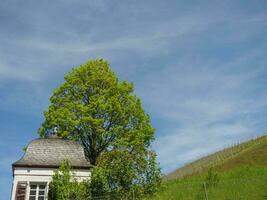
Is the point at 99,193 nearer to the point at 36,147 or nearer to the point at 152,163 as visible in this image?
the point at 152,163

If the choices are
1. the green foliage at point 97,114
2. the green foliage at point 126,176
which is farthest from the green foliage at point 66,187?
the green foliage at point 97,114

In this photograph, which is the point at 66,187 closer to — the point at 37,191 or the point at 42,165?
the point at 37,191

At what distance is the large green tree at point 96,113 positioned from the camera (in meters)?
37.0

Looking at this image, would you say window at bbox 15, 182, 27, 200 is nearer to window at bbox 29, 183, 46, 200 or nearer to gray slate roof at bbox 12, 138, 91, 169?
window at bbox 29, 183, 46, 200

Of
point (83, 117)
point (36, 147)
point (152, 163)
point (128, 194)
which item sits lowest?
point (128, 194)

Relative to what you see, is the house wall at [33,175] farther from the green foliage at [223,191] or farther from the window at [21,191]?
the green foliage at [223,191]

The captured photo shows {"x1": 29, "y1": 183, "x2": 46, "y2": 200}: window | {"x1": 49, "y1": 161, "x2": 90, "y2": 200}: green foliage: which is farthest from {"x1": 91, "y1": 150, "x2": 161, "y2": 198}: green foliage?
{"x1": 29, "y1": 183, "x2": 46, "y2": 200}: window

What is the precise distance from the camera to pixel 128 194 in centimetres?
2738

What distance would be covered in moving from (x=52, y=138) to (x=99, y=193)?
814 centimetres

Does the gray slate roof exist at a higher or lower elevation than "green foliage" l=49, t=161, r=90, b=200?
higher

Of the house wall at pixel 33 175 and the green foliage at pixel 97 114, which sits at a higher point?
the green foliage at pixel 97 114

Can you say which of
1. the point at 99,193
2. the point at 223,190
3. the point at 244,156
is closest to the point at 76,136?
the point at 99,193

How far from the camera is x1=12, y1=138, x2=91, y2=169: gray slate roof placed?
3147 cm

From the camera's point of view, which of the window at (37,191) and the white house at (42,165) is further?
the white house at (42,165)
